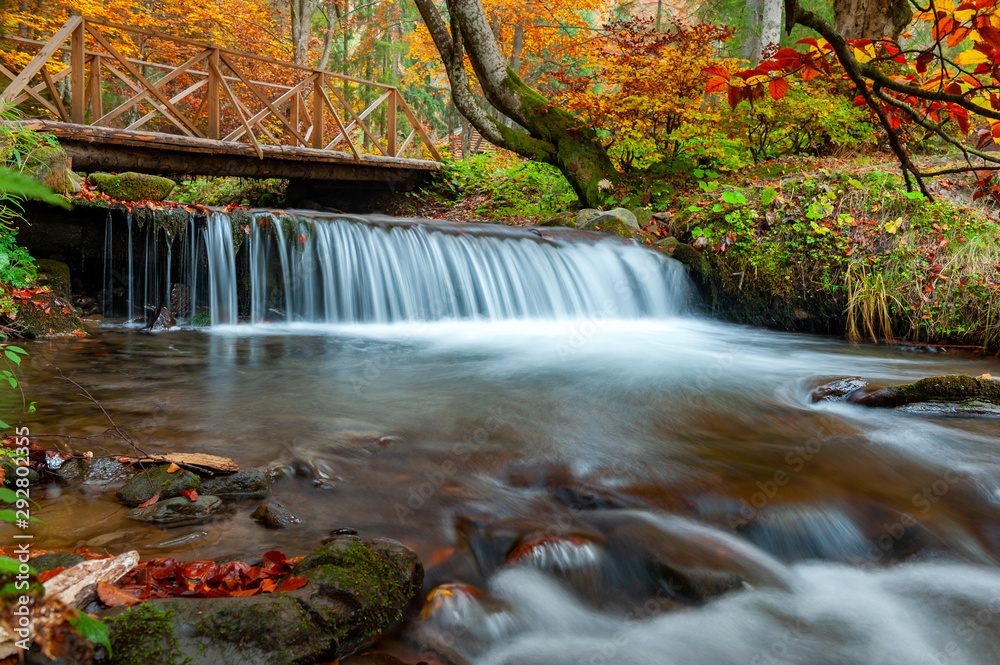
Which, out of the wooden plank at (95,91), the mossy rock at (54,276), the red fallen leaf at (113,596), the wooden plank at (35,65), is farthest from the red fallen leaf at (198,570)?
the wooden plank at (95,91)

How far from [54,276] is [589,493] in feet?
21.0

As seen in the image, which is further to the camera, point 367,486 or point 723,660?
point 367,486

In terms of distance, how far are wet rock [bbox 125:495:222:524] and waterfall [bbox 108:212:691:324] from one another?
17.4 ft

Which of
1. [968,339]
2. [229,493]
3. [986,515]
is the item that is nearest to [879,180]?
[968,339]

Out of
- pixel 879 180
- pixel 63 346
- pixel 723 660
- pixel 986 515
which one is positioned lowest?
pixel 723 660

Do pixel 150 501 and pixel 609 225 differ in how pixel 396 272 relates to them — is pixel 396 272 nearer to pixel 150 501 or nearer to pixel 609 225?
pixel 609 225

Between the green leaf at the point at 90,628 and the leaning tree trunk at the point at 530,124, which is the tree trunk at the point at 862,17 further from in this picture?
the green leaf at the point at 90,628

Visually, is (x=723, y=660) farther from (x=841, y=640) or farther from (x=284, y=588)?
(x=284, y=588)

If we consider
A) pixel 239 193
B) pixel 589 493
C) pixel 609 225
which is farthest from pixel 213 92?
pixel 589 493

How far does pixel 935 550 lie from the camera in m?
2.82

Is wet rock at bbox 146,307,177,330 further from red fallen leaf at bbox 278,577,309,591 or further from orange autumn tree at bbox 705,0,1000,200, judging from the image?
orange autumn tree at bbox 705,0,1000,200

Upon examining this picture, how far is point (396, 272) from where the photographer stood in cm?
834

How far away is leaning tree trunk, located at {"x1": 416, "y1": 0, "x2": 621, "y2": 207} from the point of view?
34.3 ft

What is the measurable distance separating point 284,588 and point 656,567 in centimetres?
146
